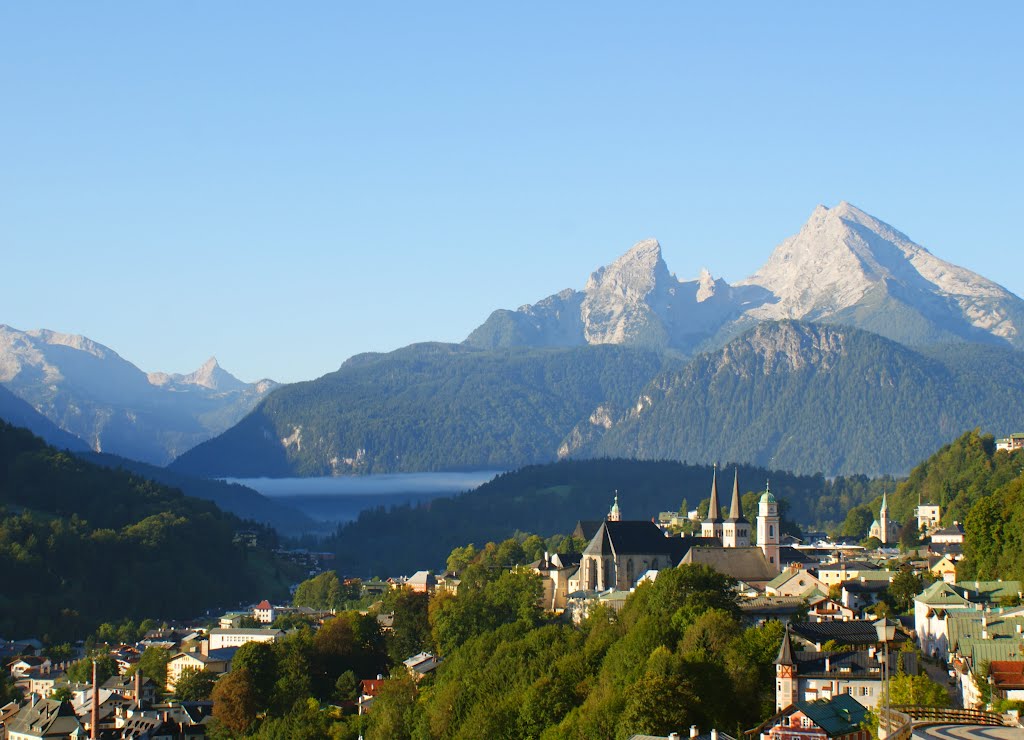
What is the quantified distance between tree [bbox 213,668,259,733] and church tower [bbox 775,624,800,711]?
161 feet

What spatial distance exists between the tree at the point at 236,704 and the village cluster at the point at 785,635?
2013 mm

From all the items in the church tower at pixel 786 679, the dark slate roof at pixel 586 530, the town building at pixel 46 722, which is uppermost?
the dark slate roof at pixel 586 530

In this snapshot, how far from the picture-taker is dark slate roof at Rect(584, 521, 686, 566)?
163m

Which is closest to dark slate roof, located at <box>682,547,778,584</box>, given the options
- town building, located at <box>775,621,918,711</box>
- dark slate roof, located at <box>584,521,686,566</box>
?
dark slate roof, located at <box>584,521,686,566</box>

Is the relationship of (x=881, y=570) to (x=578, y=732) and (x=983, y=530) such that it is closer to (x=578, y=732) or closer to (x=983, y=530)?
(x=983, y=530)

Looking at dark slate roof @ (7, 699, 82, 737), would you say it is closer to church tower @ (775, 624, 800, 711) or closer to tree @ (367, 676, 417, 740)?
tree @ (367, 676, 417, 740)

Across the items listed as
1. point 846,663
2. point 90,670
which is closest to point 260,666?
point 90,670

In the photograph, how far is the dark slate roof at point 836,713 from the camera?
78.0 meters

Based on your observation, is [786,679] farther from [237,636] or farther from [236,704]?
[237,636]

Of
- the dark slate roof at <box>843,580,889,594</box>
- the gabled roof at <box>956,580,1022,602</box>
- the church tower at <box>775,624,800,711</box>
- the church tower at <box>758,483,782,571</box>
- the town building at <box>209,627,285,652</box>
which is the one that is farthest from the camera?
the town building at <box>209,627,285,652</box>

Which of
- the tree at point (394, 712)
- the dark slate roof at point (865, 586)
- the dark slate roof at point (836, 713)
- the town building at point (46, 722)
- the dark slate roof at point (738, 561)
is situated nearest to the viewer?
the dark slate roof at point (836, 713)

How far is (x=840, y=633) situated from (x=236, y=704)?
→ 46251mm

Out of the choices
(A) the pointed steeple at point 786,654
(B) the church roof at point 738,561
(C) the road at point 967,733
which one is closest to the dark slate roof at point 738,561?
(B) the church roof at point 738,561

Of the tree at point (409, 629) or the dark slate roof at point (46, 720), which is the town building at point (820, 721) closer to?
the tree at point (409, 629)
